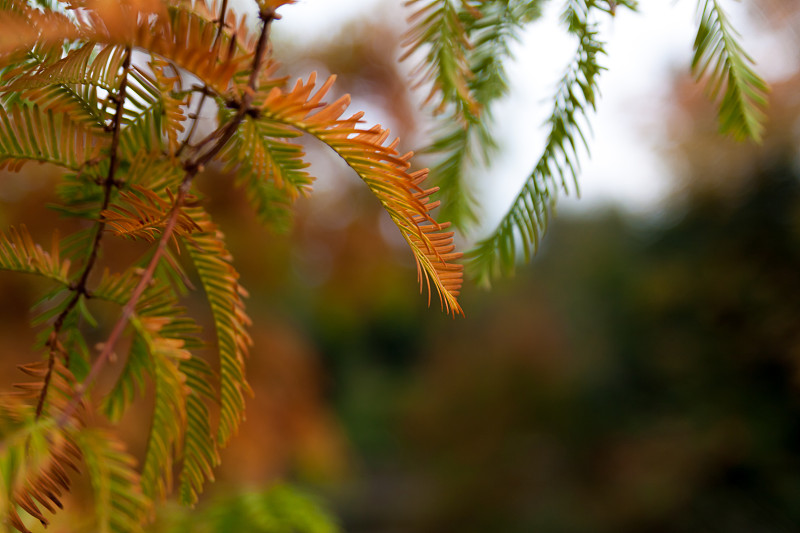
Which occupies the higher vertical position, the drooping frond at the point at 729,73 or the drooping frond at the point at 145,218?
the drooping frond at the point at 729,73

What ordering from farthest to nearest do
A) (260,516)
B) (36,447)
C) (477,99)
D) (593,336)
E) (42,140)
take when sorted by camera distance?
(593,336) < (260,516) < (477,99) < (42,140) < (36,447)

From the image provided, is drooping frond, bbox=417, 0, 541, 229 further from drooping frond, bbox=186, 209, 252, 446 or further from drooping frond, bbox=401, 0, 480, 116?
drooping frond, bbox=186, 209, 252, 446

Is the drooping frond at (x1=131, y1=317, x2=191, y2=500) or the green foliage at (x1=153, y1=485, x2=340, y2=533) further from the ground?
the drooping frond at (x1=131, y1=317, x2=191, y2=500)

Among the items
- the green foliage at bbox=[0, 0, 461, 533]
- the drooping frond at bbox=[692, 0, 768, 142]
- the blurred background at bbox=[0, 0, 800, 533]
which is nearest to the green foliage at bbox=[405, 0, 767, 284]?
the drooping frond at bbox=[692, 0, 768, 142]

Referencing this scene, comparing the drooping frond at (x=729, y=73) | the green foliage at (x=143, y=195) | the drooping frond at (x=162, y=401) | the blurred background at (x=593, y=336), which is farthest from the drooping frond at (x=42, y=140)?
the blurred background at (x=593, y=336)

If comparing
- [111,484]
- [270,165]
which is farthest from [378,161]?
[111,484]

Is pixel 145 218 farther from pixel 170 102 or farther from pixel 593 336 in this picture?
pixel 593 336

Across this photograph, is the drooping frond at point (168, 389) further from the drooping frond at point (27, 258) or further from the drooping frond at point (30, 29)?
the drooping frond at point (30, 29)
